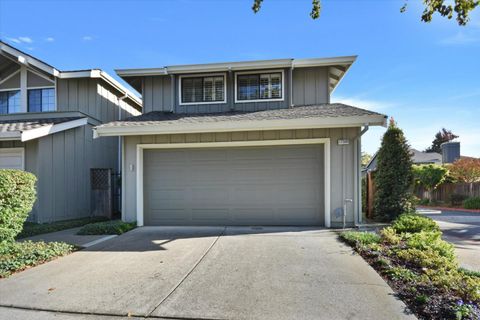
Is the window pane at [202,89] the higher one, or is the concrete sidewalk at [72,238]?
the window pane at [202,89]

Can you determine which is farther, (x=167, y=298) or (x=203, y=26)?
(x=203, y=26)

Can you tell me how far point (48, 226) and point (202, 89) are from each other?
6.28 meters

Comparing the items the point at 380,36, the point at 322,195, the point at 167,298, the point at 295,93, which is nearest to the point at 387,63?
the point at 380,36

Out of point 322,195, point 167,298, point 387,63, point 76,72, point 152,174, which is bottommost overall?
point 167,298

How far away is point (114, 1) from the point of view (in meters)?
8.78

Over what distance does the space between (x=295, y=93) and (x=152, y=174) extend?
5.47 meters

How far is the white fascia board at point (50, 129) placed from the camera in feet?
25.3

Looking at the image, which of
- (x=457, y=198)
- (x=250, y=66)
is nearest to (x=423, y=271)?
(x=250, y=66)

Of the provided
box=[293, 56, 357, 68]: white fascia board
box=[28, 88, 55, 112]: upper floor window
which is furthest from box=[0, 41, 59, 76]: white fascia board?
box=[293, 56, 357, 68]: white fascia board

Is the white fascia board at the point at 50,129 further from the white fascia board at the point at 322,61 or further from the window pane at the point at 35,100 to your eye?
the white fascia board at the point at 322,61

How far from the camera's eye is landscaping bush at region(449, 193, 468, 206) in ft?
54.8

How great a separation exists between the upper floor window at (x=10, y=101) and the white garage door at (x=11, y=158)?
266 centimetres

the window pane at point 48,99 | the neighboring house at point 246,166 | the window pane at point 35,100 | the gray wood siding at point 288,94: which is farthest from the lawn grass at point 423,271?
the window pane at point 35,100

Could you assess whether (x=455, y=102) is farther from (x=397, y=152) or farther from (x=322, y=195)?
(x=322, y=195)
